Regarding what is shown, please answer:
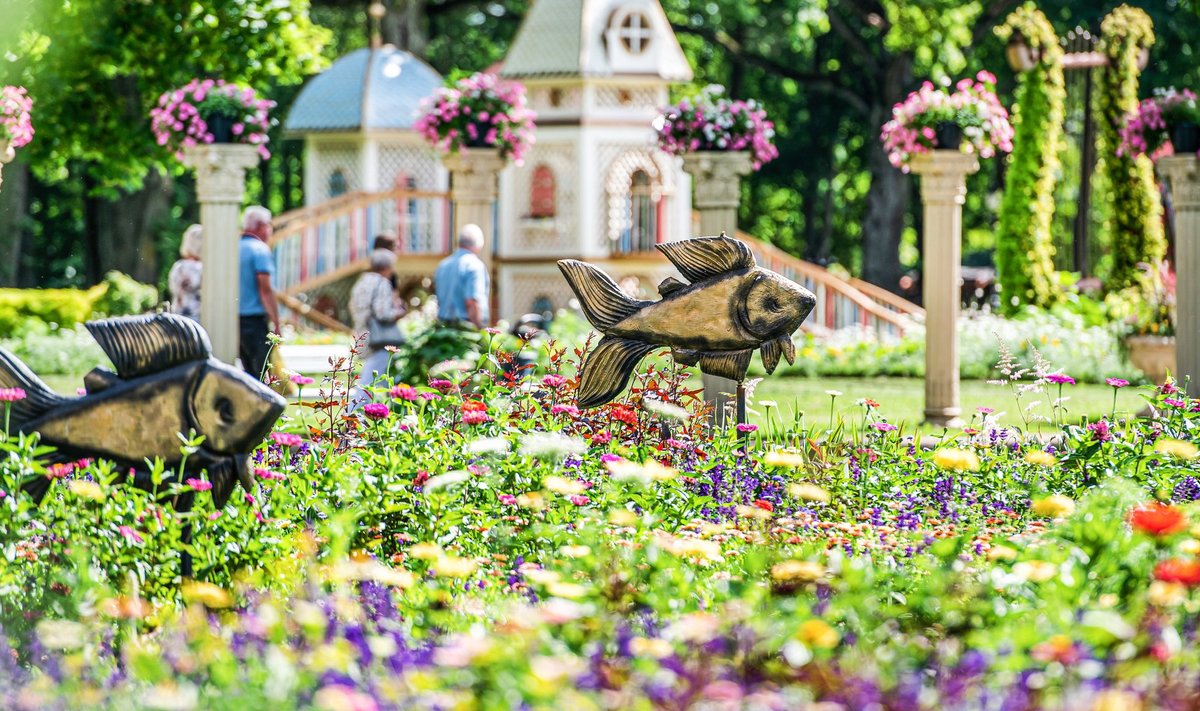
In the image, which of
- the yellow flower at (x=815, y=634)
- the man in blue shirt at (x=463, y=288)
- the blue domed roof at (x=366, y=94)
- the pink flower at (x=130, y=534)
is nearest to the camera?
the yellow flower at (x=815, y=634)

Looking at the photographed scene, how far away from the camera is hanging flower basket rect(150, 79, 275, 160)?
12.6 metres

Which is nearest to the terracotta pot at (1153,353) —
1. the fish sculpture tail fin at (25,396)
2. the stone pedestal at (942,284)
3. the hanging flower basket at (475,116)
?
the stone pedestal at (942,284)

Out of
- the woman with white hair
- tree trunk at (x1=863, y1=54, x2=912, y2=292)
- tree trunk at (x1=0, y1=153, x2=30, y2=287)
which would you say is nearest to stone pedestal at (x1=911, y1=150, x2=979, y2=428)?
the woman with white hair

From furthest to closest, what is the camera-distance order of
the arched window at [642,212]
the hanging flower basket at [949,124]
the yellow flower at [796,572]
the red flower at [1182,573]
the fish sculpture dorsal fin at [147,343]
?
the arched window at [642,212] → the hanging flower basket at [949,124] → the fish sculpture dorsal fin at [147,343] → the yellow flower at [796,572] → the red flower at [1182,573]

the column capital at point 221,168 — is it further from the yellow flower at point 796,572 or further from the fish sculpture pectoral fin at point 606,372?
the yellow flower at point 796,572

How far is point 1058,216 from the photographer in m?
38.0

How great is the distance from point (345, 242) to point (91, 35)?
28.7ft

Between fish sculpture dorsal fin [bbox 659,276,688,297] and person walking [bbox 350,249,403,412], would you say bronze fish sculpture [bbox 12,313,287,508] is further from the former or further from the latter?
person walking [bbox 350,249,403,412]

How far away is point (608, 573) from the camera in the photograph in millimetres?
4922

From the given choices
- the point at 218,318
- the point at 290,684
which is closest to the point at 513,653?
the point at 290,684

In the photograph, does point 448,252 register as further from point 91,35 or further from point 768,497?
point 768,497

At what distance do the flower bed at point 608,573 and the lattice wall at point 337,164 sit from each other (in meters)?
23.2

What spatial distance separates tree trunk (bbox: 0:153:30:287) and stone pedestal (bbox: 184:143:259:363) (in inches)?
566

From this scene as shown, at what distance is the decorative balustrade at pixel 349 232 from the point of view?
2717cm
